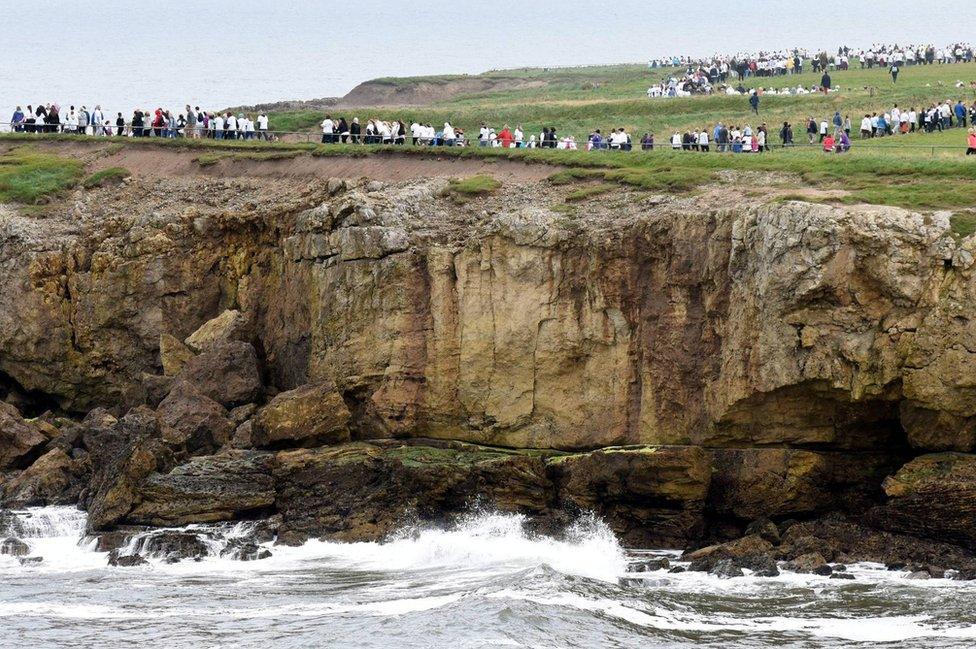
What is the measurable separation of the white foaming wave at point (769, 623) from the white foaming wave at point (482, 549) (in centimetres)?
486

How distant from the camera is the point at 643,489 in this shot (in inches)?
1735

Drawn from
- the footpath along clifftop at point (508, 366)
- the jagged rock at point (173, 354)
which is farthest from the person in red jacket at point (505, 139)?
the jagged rock at point (173, 354)

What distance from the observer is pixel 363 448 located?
4684 centimetres

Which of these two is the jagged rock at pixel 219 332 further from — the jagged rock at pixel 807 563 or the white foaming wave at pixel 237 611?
the jagged rock at pixel 807 563

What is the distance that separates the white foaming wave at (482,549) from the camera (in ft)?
138

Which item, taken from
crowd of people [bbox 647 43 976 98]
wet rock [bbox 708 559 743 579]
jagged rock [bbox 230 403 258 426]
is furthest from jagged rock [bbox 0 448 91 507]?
crowd of people [bbox 647 43 976 98]

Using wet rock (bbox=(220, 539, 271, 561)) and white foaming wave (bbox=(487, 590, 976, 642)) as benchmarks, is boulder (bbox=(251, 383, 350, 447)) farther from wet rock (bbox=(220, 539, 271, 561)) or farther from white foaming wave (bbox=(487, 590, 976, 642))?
white foaming wave (bbox=(487, 590, 976, 642))

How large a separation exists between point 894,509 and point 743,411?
4.83 metres

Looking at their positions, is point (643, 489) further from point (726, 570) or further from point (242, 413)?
point (242, 413)

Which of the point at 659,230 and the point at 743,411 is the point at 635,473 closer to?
the point at 743,411

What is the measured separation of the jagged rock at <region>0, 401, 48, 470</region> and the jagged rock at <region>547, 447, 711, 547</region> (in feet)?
55.5

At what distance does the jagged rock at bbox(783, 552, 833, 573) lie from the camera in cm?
3966

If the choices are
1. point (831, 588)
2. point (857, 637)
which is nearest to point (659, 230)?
point (831, 588)

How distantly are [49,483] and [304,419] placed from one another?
25.9ft
